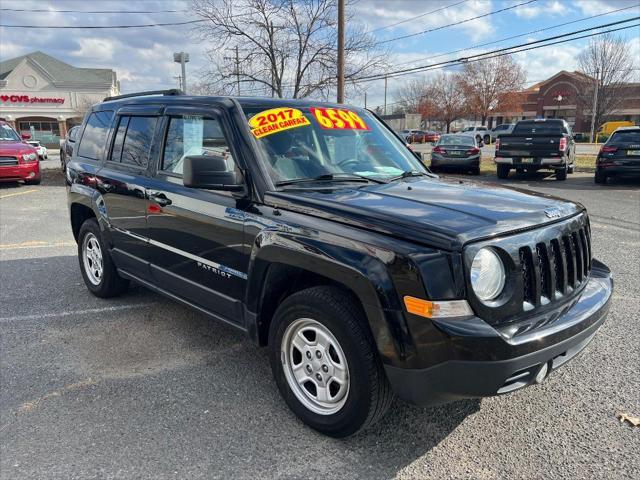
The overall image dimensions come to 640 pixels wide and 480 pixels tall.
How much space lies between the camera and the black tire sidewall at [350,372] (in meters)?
2.55

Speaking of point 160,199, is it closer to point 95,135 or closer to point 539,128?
point 95,135

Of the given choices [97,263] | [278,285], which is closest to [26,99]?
[97,263]

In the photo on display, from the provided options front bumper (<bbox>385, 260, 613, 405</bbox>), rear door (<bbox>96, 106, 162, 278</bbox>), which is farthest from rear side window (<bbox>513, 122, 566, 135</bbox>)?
front bumper (<bbox>385, 260, 613, 405</bbox>)

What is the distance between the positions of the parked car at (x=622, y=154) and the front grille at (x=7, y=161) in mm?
16437

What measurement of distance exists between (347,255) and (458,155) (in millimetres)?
16442

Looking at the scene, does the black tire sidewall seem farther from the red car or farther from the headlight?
the red car

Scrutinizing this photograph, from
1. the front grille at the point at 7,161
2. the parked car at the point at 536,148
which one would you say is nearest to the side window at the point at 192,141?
the front grille at the point at 7,161

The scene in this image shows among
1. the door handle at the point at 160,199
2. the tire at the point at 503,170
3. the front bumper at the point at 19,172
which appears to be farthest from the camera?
the tire at the point at 503,170

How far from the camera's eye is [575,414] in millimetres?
3061

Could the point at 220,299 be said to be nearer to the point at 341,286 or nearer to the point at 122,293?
the point at 341,286

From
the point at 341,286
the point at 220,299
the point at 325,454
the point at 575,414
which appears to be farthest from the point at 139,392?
the point at 575,414

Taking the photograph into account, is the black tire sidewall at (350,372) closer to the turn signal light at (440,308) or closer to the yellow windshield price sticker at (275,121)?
the turn signal light at (440,308)

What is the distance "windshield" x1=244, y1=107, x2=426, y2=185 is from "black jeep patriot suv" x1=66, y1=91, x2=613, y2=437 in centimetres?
1

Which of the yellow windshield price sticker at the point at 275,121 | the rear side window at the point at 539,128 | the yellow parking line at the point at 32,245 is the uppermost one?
the rear side window at the point at 539,128
